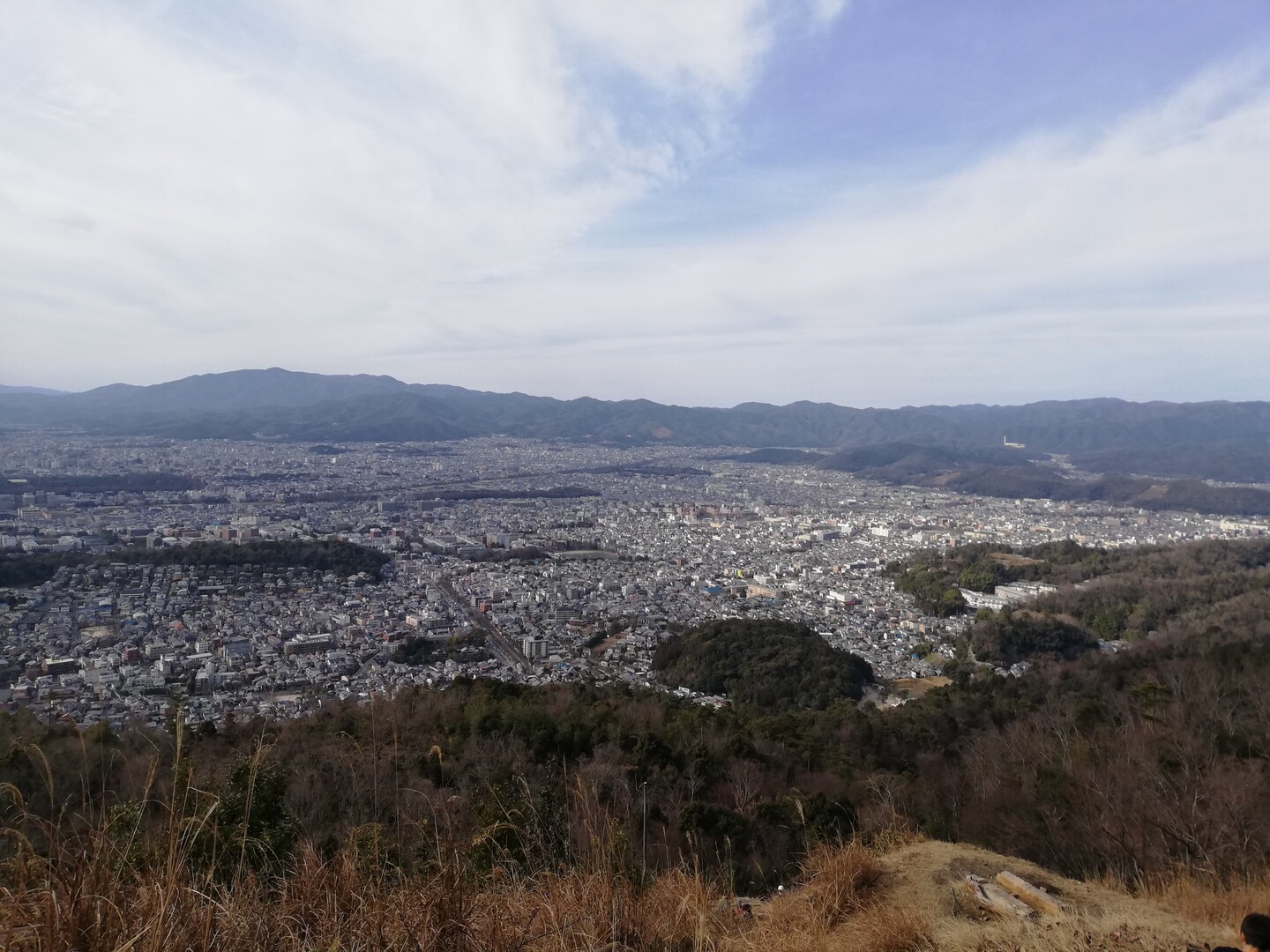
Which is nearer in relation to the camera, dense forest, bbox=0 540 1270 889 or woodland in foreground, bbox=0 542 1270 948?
woodland in foreground, bbox=0 542 1270 948

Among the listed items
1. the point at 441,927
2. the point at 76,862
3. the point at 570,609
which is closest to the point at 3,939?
the point at 76,862

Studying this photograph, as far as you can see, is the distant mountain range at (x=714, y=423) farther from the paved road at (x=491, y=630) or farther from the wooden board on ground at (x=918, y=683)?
the paved road at (x=491, y=630)

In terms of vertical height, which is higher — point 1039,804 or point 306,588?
point 1039,804

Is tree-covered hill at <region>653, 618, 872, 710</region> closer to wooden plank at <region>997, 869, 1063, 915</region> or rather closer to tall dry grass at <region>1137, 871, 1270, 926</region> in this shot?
tall dry grass at <region>1137, 871, 1270, 926</region>

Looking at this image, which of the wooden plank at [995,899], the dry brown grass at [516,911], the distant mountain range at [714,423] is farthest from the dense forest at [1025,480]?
the dry brown grass at [516,911]

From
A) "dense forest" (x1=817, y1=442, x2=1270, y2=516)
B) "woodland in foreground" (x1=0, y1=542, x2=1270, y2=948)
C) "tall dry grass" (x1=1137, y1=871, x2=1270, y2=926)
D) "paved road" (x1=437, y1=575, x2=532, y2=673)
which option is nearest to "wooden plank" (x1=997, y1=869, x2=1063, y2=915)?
"tall dry grass" (x1=1137, y1=871, x2=1270, y2=926)

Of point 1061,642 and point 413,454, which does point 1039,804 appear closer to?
point 1061,642
